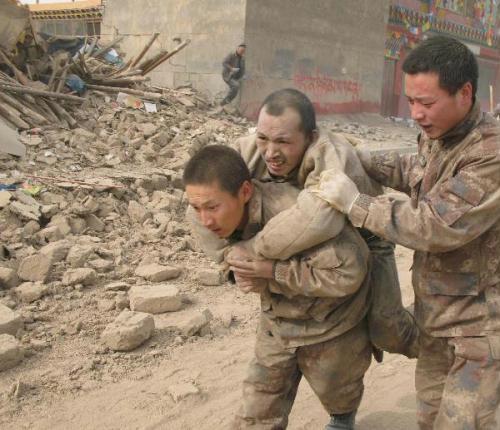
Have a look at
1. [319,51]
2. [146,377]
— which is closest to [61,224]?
[146,377]

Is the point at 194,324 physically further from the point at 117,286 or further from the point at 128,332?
the point at 117,286

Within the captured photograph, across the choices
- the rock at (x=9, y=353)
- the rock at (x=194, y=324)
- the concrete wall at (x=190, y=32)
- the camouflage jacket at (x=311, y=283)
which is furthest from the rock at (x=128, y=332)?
the concrete wall at (x=190, y=32)

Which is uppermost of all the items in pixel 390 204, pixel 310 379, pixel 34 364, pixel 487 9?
pixel 487 9

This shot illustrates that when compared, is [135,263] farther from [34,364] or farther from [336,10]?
[336,10]

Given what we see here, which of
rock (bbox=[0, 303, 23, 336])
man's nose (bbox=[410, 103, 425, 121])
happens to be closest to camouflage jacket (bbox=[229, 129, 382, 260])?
man's nose (bbox=[410, 103, 425, 121])

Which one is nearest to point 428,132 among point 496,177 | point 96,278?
point 496,177

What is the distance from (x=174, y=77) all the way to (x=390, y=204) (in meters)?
12.3

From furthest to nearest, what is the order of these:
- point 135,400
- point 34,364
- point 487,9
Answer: point 487,9 → point 34,364 → point 135,400

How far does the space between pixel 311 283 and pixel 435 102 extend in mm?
746

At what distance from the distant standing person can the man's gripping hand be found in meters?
10.5

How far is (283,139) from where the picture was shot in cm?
207

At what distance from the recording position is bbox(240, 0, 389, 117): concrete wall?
42.2 feet

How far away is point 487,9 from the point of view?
75.5ft

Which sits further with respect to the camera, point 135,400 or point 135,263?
point 135,263
